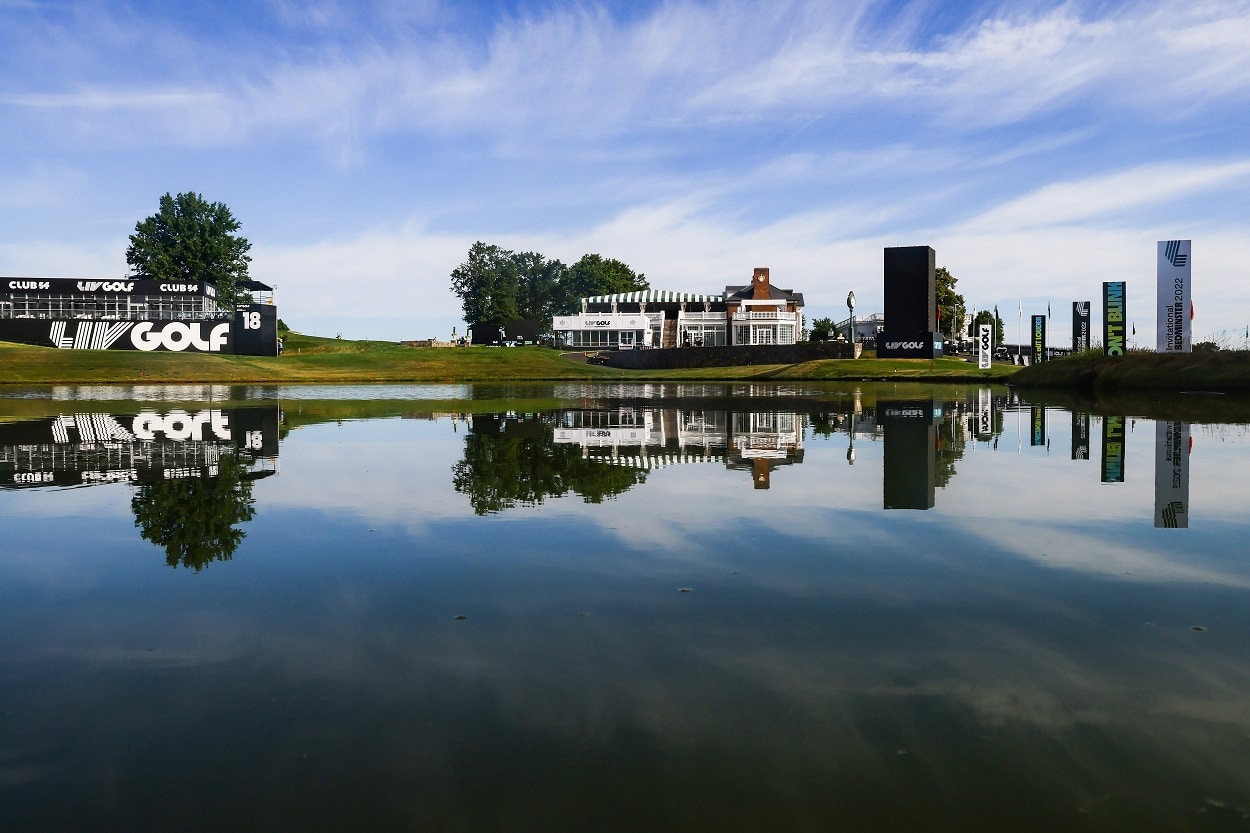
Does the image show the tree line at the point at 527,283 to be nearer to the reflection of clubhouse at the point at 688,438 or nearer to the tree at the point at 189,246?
the tree at the point at 189,246

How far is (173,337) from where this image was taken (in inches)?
3644

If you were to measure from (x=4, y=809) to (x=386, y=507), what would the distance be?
259 inches

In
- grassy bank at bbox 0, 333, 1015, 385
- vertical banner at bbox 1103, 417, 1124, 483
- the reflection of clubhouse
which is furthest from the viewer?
grassy bank at bbox 0, 333, 1015, 385

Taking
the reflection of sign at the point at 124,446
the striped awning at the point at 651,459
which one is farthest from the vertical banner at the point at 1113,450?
the reflection of sign at the point at 124,446

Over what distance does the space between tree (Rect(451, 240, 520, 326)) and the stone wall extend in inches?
2072

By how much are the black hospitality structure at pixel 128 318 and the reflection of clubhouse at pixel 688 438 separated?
78017 millimetres

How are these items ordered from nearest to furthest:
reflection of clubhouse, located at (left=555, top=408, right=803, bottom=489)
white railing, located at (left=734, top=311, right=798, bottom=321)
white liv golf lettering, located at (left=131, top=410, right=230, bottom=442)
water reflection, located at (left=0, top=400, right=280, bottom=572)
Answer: water reflection, located at (left=0, top=400, right=280, bottom=572) → reflection of clubhouse, located at (left=555, top=408, right=803, bottom=489) → white liv golf lettering, located at (left=131, top=410, right=230, bottom=442) → white railing, located at (left=734, top=311, right=798, bottom=321)

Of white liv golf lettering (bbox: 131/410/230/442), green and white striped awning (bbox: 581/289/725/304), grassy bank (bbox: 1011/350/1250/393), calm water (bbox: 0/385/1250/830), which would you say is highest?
green and white striped awning (bbox: 581/289/725/304)

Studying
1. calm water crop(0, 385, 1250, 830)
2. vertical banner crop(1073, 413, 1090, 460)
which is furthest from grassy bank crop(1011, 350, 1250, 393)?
calm water crop(0, 385, 1250, 830)

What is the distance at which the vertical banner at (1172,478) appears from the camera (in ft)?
28.9

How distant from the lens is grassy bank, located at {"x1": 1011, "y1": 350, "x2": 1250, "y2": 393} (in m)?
35.1

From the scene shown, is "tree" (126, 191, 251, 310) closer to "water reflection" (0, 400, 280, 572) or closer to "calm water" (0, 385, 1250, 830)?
"water reflection" (0, 400, 280, 572)

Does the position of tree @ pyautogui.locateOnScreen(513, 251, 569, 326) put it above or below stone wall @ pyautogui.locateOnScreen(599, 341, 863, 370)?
above

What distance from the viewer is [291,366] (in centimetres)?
7612
